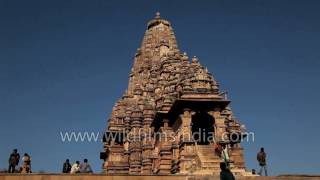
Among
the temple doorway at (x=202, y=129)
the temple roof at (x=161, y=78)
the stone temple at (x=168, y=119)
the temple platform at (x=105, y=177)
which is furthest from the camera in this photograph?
the temple doorway at (x=202, y=129)

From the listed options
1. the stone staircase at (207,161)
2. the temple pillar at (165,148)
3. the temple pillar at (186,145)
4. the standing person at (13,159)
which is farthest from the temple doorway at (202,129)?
the standing person at (13,159)

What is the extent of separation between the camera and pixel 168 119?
28844 millimetres

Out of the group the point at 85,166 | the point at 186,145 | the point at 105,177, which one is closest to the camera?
the point at 105,177

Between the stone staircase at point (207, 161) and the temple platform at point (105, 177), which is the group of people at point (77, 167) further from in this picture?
the stone staircase at point (207, 161)

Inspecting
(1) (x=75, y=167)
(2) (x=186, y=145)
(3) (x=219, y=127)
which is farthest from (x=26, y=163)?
(3) (x=219, y=127)

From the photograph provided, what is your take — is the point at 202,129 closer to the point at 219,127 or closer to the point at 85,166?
the point at 219,127

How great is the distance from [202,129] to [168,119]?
2.25 m

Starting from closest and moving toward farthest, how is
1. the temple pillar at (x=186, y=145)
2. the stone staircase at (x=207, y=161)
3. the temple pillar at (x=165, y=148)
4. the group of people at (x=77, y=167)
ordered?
1. the group of people at (x=77, y=167)
2. the stone staircase at (x=207, y=161)
3. the temple pillar at (x=186, y=145)
4. the temple pillar at (x=165, y=148)

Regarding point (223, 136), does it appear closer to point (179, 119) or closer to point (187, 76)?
point (179, 119)

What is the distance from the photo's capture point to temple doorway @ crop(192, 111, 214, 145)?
28.1 metres

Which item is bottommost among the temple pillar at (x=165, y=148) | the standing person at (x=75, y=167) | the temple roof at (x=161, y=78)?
the standing person at (x=75, y=167)

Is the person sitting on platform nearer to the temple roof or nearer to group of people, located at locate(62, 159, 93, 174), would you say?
group of people, located at locate(62, 159, 93, 174)

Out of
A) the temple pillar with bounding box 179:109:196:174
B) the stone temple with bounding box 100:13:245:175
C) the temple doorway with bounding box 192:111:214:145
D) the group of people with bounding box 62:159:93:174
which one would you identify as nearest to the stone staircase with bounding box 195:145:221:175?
the stone temple with bounding box 100:13:245:175

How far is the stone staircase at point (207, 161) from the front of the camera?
21873 millimetres
